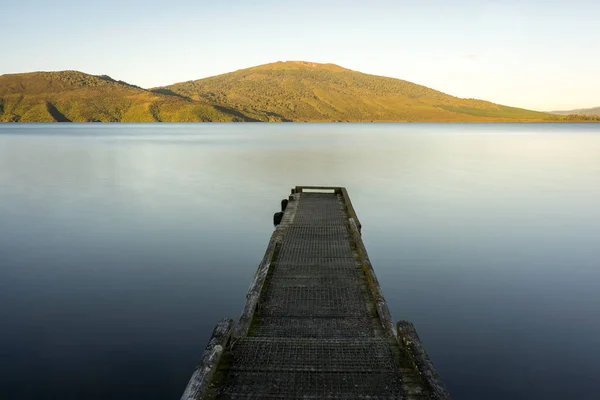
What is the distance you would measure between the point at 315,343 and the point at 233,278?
23.3ft

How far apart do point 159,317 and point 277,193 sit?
64.8 ft

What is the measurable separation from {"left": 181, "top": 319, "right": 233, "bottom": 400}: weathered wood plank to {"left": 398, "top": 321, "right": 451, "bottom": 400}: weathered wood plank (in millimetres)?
2749

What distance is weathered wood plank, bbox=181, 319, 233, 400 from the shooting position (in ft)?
18.3

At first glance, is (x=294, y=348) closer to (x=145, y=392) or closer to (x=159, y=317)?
(x=145, y=392)

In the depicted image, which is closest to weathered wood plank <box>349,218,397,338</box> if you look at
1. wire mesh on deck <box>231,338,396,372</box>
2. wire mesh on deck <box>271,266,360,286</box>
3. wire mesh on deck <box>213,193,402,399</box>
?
wire mesh on deck <box>213,193,402,399</box>

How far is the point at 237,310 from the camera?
1141 centimetres

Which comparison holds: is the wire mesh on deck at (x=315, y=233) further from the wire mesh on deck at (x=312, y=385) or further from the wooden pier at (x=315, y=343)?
the wire mesh on deck at (x=312, y=385)

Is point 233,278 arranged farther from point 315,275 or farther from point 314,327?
point 314,327

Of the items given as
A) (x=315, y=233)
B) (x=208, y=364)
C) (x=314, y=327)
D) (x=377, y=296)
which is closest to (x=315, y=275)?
(x=377, y=296)

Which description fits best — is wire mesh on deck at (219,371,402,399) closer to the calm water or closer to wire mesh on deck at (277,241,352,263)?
the calm water

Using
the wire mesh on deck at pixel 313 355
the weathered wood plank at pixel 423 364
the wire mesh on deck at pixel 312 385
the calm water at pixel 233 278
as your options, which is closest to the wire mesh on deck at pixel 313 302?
the wire mesh on deck at pixel 313 355

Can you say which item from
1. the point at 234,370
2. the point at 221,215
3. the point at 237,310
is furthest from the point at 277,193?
the point at 234,370

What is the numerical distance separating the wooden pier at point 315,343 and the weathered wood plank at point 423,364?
13mm

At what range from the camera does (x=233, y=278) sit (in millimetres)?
13719
